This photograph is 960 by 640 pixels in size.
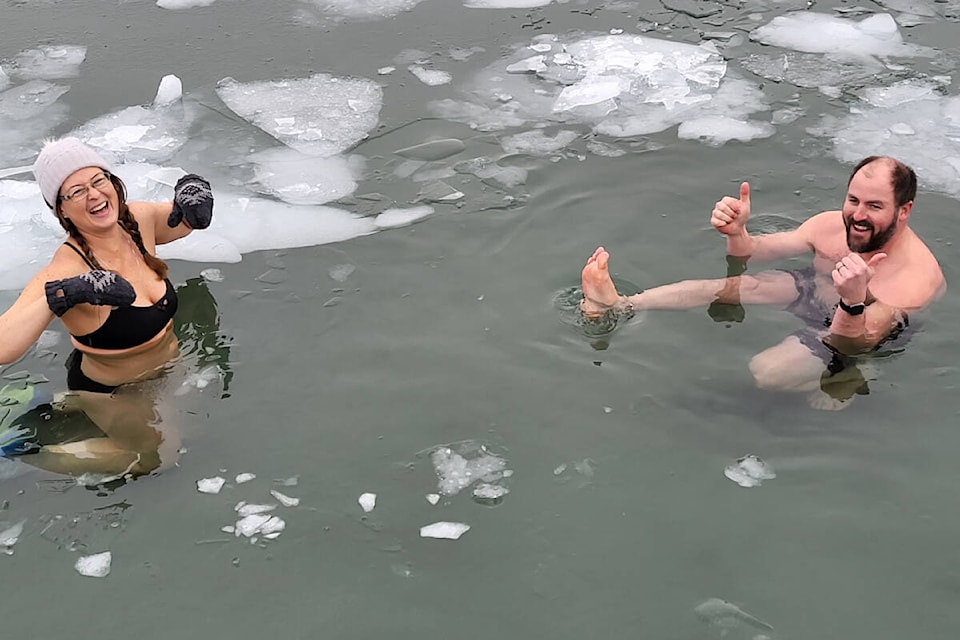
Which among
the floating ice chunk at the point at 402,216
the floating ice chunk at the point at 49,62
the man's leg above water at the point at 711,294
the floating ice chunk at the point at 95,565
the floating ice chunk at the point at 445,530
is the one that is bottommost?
the floating ice chunk at the point at 445,530

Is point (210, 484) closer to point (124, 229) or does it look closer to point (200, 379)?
point (200, 379)

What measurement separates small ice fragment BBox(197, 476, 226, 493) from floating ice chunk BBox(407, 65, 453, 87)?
11.3 feet

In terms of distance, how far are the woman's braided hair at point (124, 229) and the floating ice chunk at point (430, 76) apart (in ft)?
9.13

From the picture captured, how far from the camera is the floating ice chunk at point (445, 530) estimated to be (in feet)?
11.6

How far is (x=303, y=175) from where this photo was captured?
18.3ft

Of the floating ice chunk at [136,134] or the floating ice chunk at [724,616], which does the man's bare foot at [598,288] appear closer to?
the floating ice chunk at [724,616]

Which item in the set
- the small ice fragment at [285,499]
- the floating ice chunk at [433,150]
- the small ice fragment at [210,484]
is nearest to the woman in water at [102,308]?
the small ice fragment at [210,484]

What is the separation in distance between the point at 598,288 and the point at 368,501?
1.44 m

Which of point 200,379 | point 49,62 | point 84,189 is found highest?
point 84,189

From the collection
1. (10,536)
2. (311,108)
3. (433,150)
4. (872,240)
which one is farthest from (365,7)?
(10,536)

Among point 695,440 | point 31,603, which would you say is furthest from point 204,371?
point 695,440

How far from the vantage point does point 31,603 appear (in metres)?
3.37

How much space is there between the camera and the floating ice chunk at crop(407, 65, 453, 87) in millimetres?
6422

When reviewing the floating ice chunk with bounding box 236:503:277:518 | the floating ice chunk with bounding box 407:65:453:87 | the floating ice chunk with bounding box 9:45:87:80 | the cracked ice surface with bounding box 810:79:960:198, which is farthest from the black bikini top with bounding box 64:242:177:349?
the cracked ice surface with bounding box 810:79:960:198
